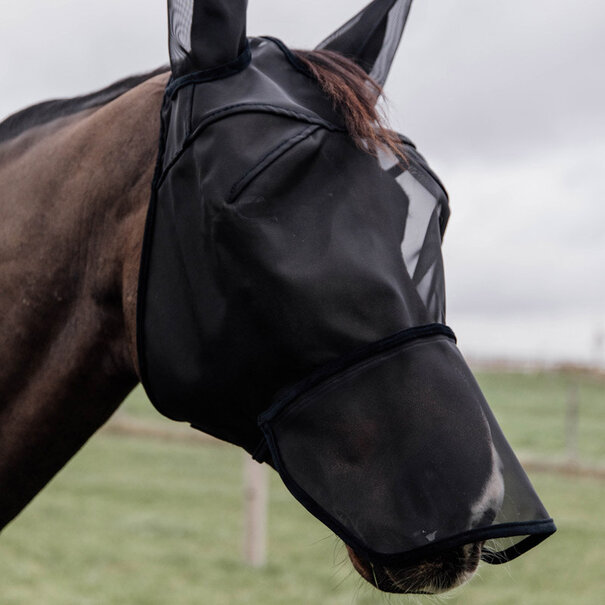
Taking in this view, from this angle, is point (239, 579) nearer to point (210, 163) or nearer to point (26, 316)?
point (26, 316)

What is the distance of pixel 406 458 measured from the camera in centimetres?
125

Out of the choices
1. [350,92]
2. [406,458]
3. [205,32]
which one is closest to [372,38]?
[350,92]

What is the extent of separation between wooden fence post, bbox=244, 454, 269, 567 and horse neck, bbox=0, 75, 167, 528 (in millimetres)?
3946

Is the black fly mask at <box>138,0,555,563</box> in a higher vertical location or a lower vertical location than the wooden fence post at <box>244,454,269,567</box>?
higher

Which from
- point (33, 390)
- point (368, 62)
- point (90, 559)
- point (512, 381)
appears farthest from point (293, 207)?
point (512, 381)

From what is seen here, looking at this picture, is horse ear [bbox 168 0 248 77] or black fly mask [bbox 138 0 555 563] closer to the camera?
black fly mask [bbox 138 0 555 563]

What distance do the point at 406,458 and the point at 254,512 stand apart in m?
4.58

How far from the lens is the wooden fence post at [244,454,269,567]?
5.59 metres

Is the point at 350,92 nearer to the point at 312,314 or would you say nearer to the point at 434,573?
the point at 312,314

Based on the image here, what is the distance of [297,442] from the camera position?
1.34 meters

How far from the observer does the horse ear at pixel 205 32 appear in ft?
4.55

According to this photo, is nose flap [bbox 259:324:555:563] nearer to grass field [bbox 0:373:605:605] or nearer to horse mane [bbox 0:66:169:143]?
horse mane [bbox 0:66:169:143]

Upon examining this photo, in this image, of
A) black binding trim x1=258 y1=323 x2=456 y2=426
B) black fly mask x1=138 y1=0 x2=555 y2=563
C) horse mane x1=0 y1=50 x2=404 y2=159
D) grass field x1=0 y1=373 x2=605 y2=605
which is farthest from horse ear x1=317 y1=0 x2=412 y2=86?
grass field x1=0 y1=373 x2=605 y2=605

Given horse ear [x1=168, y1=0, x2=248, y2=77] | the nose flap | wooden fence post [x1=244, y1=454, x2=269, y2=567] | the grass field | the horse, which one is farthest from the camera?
wooden fence post [x1=244, y1=454, x2=269, y2=567]
